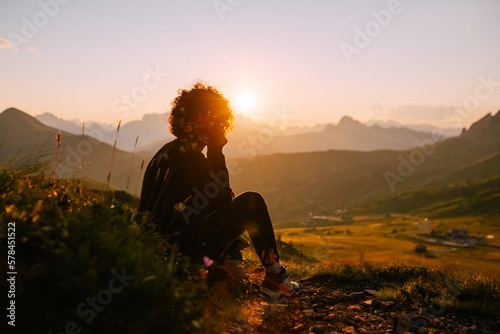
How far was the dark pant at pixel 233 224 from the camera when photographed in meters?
4.03

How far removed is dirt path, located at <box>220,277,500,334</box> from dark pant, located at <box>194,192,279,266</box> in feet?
3.01

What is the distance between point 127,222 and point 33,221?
30.8 inches

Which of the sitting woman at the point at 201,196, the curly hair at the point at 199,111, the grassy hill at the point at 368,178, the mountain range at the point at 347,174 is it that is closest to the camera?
the sitting woman at the point at 201,196

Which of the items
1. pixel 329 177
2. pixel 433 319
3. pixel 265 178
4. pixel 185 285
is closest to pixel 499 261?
pixel 433 319

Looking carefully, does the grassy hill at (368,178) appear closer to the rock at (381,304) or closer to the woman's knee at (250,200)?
the rock at (381,304)

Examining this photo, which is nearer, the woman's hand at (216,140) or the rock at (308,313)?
the rock at (308,313)

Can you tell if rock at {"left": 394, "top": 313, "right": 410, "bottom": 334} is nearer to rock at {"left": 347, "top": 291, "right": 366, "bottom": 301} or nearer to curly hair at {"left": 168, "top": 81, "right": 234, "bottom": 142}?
rock at {"left": 347, "top": 291, "right": 366, "bottom": 301}

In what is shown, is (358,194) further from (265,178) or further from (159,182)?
(159,182)

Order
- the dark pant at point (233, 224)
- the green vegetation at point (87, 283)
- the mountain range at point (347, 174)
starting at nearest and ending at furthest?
the green vegetation at point (87, 283), the dark pant at point (233, 224), the mountain range at point (347, 174)

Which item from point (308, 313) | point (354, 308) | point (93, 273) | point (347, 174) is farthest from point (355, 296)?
point (347, 174)

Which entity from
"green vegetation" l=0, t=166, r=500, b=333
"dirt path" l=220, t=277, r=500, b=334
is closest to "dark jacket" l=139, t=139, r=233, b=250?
"green vegetation" l=0, t=166, r=500, b=333

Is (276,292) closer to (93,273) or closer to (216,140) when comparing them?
(216,140)

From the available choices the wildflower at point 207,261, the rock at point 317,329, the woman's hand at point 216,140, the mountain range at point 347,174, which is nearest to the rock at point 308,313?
the rock at point 317,329

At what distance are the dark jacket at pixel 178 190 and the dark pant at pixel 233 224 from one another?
0.20 m
